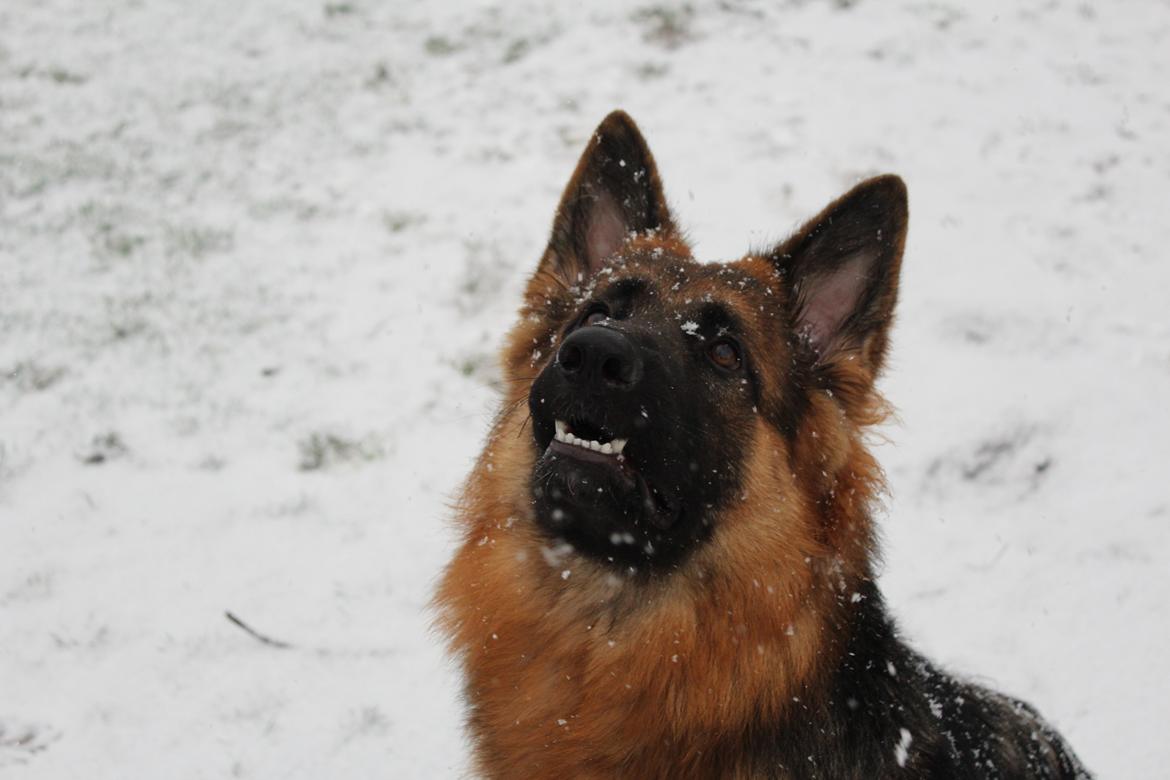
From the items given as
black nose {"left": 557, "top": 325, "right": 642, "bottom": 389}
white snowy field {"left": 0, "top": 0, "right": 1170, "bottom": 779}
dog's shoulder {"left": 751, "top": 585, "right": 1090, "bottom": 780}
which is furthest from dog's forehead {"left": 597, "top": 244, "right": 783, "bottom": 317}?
white snowy field {"left": 0, "top": 0, "right": 1170, "bottom": 779}

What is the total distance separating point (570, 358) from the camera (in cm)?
247

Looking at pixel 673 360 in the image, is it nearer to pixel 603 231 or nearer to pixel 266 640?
pixel 603 231

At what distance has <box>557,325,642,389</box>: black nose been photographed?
244 cm

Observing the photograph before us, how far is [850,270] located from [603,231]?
1045 millimetres

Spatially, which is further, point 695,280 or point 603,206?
point 603,206

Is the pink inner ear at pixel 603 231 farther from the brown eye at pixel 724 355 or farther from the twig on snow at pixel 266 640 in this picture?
the twig on snow at pixel 266 640

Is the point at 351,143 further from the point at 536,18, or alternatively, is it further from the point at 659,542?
the point at 659,542

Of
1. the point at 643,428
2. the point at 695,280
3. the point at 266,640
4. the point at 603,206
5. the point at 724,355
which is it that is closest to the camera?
the point at 643,428

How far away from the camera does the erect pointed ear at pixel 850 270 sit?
290cm

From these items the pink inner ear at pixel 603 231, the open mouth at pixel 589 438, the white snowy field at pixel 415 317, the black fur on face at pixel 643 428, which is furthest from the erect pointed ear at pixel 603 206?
the white snowy field at pixel 415 317

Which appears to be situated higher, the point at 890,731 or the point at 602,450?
the point at 602,450

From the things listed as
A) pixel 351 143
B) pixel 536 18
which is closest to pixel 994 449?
pixel 351 143

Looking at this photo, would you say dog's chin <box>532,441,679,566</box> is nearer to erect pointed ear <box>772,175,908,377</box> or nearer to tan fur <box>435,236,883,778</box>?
tan fur <box>435,236,883,778</box>

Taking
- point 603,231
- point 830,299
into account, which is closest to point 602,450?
point 830,299
